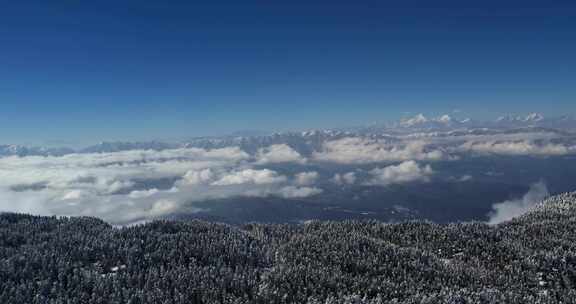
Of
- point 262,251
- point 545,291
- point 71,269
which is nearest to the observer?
point 545,291

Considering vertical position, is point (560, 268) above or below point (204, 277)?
below

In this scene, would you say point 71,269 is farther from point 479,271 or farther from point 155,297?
point 479,271

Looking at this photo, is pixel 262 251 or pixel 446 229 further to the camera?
pixel 446 229

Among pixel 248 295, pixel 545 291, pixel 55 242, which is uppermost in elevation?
pixel 55 242

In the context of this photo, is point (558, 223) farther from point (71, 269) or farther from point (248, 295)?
point (71, 269)

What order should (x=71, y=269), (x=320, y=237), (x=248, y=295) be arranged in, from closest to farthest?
(x=248, y=295) → (x=71, y=269) → (x=320, y=237)

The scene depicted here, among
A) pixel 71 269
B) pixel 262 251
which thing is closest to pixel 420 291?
pixel 262 251
